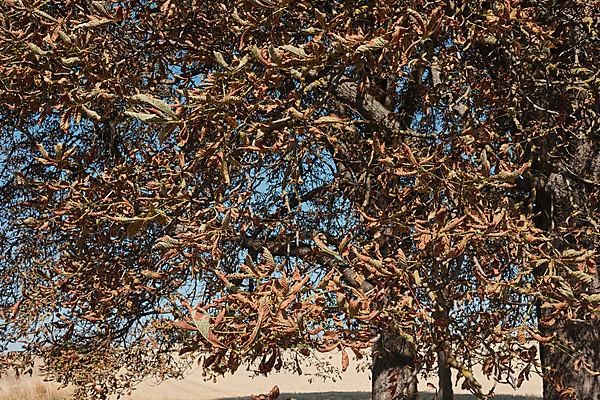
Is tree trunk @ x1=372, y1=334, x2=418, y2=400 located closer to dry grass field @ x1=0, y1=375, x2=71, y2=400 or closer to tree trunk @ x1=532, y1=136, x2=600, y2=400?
tree trunk @ x1=532, y1=136, x2=600, y2=400

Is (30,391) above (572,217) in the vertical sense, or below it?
below

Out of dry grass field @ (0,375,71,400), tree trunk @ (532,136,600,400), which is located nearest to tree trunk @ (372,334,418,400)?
tree trunk @ (532,136,600,400)

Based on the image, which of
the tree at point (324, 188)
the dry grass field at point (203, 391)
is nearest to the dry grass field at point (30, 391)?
the dry grass field at point (203, 391)

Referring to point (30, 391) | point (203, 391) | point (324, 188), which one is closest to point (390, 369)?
point (324, 188)

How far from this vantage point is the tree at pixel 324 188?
4.30 m

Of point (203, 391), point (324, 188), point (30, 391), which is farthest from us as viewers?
point (203, 391)

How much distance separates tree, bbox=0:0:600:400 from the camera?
430 cm

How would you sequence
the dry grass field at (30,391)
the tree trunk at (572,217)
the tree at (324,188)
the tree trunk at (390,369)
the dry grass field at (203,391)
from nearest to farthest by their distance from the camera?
the tree at (324,188) < the tree trunk at (572,217) < the tree trunk at (390,369) < the dry grass field at (30,391) < the dry grass field at (203,391)

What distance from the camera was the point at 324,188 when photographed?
8.77 m

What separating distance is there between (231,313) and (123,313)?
13.4 ft

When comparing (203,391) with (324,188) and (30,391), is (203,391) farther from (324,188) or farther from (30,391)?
(324,188)

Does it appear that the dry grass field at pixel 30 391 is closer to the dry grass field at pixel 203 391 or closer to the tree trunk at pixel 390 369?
the dry grass field at pixel 203 391

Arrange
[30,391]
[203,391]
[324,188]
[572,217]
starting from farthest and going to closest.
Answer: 1. [203,391]
2. [30,391]
3. [324,188]
4. [572,217]

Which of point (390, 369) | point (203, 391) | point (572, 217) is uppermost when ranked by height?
point (572, 217)
